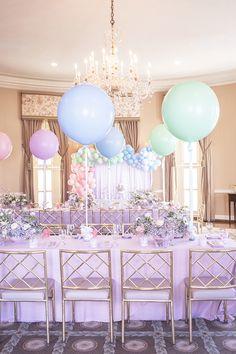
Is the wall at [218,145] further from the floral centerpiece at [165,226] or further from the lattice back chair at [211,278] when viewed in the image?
the lattice back chair at [211,278]

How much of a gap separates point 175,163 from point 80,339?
8.61 m

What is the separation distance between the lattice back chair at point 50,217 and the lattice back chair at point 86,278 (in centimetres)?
315

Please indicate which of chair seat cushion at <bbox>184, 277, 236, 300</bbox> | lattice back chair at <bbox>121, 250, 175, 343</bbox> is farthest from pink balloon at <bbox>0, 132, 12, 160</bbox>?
chair seat cushion at <bbox>184, 277, 236, 300</bbox>

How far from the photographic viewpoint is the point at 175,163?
38.5ft

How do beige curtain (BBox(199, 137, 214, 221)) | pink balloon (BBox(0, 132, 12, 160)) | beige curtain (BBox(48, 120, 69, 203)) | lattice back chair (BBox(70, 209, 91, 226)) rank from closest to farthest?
lattice back chair (BBox(70, 209, 91, 226)) → pink balloon (BBox(0, 132, 12, 160)) → beige curtain (BBox(199, 137, 214, 221)) → beige curtain (BBox(48, 120, 69, 203))

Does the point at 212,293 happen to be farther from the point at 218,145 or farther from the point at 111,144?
the point at 218,145

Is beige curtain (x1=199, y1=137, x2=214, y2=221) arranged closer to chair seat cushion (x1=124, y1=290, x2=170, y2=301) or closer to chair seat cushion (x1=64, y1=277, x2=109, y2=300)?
chair seat cushion (x1=124, y1=290, x2=170, y2=301)

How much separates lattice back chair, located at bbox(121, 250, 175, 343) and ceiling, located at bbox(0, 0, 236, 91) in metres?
4.26

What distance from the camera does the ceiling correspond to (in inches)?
246

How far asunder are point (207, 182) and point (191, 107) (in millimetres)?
7521

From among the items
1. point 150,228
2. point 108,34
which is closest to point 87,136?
point 150,228

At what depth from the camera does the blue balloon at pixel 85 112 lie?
395 cm

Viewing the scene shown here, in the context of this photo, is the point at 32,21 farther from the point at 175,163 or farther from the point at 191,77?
the point at 175,163

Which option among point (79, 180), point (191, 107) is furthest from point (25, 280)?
point (79, 180)
